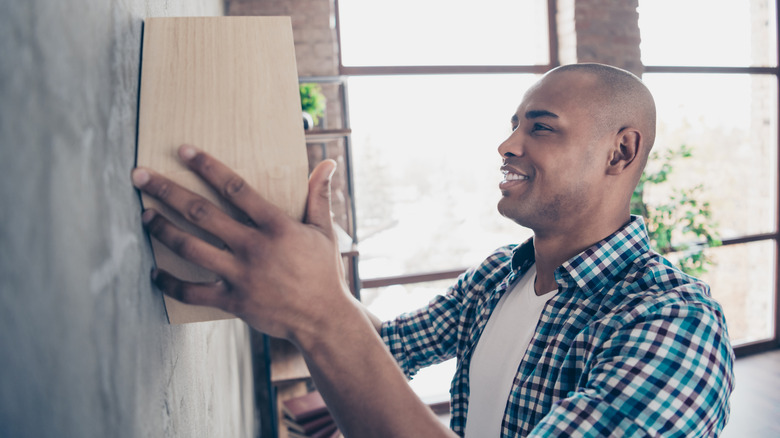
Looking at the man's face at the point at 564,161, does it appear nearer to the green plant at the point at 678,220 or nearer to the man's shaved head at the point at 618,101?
the man's shaved head at the point at 618,101

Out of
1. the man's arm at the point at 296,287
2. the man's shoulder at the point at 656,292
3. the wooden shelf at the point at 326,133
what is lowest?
the man's shoulder at the point at 656,292

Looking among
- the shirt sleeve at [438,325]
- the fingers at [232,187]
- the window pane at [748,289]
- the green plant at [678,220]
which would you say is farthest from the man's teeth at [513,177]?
the window pane at [748,289]

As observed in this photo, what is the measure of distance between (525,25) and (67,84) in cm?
349

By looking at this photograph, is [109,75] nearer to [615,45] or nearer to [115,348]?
[115,348]

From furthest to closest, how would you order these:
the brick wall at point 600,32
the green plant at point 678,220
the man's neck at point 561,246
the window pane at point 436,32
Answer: the green plant at point 678,220
the brick wall at point 600,32
the window pane at point 436,32
the man's neck at point 561,246

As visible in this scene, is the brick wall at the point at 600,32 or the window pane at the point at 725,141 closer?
the brick wall at the point at 600,32

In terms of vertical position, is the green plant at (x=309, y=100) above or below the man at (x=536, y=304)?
above

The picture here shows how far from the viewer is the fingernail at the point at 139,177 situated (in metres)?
0.47

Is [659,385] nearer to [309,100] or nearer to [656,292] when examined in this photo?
[656,292]

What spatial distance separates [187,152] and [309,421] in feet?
6.07

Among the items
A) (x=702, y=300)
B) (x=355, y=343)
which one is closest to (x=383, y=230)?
(x=702, y=300)

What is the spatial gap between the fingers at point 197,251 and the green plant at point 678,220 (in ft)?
10.9

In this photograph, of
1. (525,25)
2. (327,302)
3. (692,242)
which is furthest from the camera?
(692,242)

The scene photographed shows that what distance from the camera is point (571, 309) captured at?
1.03 meters
